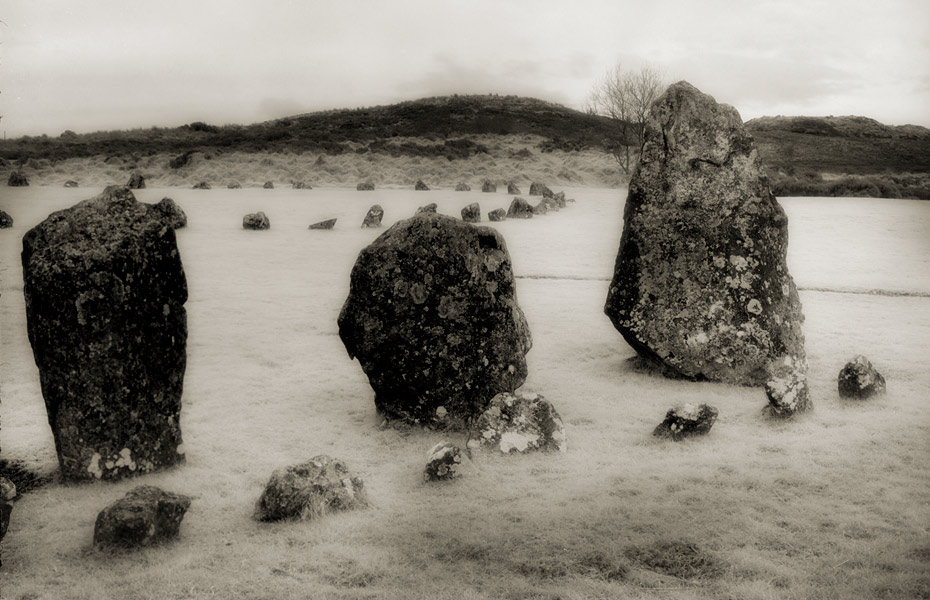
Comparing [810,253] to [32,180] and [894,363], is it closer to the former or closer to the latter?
[894,363]

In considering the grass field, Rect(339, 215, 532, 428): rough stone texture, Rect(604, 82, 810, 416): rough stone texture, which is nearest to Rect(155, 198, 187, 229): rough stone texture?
Rect(339, 215, 532, 428): rough stone texture

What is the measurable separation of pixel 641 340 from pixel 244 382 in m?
3.93

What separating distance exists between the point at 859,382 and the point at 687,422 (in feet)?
6.48

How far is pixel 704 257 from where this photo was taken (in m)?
8.18

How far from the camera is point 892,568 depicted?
4250mm

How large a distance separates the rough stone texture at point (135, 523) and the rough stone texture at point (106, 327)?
0.97m

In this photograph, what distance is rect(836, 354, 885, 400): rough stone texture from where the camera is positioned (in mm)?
7223

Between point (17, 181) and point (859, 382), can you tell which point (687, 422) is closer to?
point (859, 382)

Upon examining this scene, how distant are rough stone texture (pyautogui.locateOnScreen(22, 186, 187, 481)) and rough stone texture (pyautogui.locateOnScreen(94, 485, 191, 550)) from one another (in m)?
0.97

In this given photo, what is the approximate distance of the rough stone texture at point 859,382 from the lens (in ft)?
23.7

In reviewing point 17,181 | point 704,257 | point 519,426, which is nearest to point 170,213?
point 519,426

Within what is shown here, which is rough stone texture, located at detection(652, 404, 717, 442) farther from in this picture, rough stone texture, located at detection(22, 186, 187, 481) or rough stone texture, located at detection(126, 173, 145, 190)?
rough stone texture, located at detection(126, 173, 145, 190)

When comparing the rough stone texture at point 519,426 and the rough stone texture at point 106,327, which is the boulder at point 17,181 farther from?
the rough stone texture at point 519,426

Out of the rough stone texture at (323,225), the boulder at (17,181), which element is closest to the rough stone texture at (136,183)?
the boulder at (17,181)
